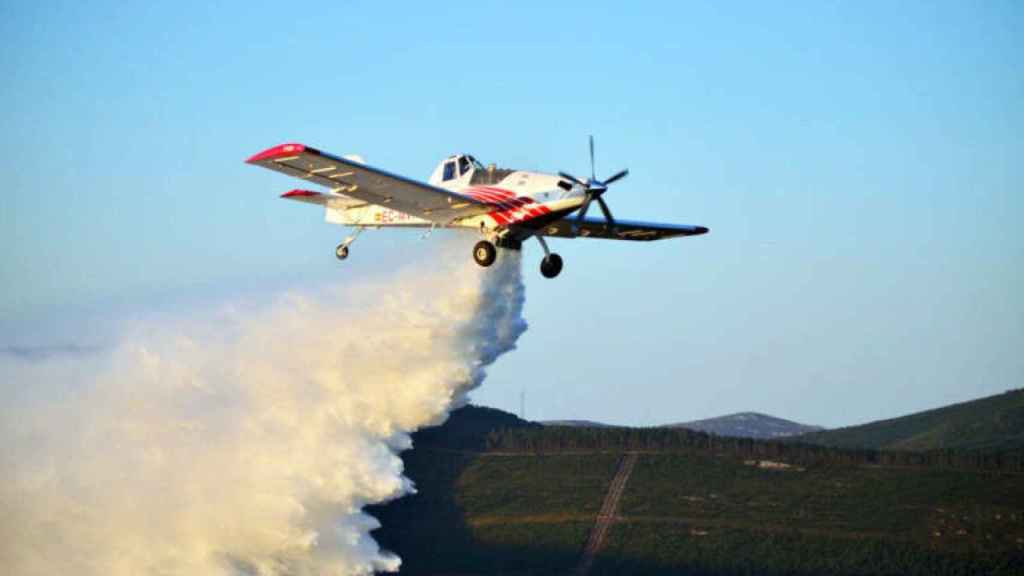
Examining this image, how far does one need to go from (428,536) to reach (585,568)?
2135cm

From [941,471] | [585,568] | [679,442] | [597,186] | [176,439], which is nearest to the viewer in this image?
[597,186]

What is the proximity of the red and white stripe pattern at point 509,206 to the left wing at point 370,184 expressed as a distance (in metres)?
0.30

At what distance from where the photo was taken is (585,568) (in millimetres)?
138625

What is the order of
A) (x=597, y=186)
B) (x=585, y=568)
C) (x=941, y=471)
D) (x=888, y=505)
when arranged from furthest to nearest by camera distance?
(x=941, y=471) < (x=888, y=505) < (x=585, y=568) < (x=597, y=186)

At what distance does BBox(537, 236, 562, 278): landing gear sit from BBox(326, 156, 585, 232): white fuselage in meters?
2.20

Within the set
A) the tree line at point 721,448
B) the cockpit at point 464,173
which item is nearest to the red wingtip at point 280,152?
the cockpit at point 464,173

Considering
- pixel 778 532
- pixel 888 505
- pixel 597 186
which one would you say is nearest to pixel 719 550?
pixel 778 532

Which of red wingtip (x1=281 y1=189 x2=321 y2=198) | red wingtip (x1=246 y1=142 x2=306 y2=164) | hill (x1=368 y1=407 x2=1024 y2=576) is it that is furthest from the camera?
hill (x1=368 y1=407 x2=1024 y2=576)

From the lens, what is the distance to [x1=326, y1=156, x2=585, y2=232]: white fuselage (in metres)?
45.1

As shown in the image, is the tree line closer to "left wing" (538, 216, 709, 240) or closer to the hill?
the hill

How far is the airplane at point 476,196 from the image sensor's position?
144 ft

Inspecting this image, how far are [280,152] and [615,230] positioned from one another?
547 inches

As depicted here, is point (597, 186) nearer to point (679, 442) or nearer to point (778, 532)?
point (778, 532)

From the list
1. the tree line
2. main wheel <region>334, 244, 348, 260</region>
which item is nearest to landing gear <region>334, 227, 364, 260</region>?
main wheel <region>334, 244, 348, 260</region>
